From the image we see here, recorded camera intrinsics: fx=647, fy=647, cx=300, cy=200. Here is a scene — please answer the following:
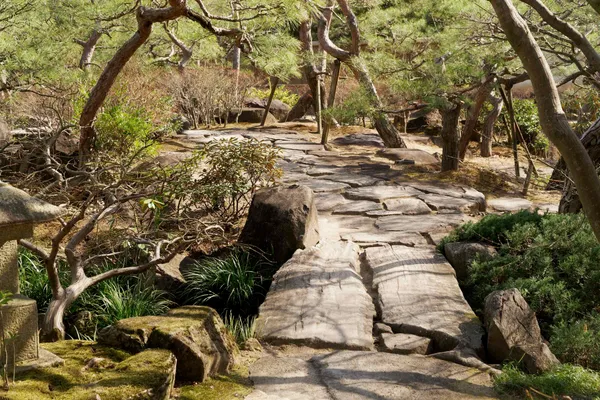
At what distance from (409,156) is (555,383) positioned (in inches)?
299

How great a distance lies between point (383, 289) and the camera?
494 centimetres

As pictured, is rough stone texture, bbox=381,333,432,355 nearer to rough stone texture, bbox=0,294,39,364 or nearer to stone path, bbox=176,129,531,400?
stone path, bbox=176,129,531,400

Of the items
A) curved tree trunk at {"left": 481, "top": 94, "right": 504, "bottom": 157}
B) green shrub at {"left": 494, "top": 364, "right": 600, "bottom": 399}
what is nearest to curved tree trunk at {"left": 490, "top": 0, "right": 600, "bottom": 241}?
green shrub at {"left": 494, "top": 364, "right": 600, "bottom": 399}

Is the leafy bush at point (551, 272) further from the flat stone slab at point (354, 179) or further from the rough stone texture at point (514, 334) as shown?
the flat stone slab at point (354, 179)

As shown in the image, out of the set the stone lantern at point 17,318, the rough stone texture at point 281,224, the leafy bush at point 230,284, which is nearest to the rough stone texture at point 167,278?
the leafy bush at point 230,284

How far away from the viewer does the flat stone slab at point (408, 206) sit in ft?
23.9

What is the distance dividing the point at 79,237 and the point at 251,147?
8.77 ft

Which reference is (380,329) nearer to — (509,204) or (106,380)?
(106,380)

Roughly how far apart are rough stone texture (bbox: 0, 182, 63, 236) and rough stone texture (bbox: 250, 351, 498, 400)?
1.58m

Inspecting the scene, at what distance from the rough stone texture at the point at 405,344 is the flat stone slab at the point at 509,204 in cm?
390

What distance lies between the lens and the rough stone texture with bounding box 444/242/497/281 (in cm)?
530

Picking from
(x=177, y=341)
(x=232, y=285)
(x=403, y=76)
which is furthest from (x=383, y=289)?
(x=403, y=76)

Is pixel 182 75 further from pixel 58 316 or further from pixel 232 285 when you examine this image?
pixel 58 316

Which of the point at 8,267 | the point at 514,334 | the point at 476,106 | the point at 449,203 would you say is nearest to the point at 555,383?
the point at 514,334
